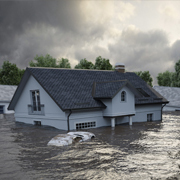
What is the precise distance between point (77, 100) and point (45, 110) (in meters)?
3.52

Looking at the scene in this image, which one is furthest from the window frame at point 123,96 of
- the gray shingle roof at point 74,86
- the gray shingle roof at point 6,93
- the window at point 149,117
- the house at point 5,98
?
the gray shingle roof at point 6,93

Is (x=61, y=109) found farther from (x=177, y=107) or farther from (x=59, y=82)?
(x=177, y=107)

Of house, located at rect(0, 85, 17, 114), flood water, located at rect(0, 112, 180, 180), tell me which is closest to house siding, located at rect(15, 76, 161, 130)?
flood water, located at rect(0, 112, 180, 180)

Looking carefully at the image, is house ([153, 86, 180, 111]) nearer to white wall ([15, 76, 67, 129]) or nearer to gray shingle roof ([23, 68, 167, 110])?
gray shingle roof ([23, 68, 167, 110])

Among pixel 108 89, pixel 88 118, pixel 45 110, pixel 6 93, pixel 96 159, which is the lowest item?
pixel 96 159

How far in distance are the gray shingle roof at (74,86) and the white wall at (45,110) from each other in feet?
2.86

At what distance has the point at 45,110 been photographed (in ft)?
69.1

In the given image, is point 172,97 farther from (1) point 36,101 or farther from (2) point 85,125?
(1) point 36,101

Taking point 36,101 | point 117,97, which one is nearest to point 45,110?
point 36,101

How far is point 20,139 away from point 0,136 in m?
2.71

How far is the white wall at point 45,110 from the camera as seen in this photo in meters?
19.6

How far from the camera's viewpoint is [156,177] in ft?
27.8

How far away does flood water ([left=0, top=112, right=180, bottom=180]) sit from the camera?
29.4 ft

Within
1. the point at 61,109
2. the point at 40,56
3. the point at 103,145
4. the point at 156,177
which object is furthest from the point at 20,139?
the point at 40,56
